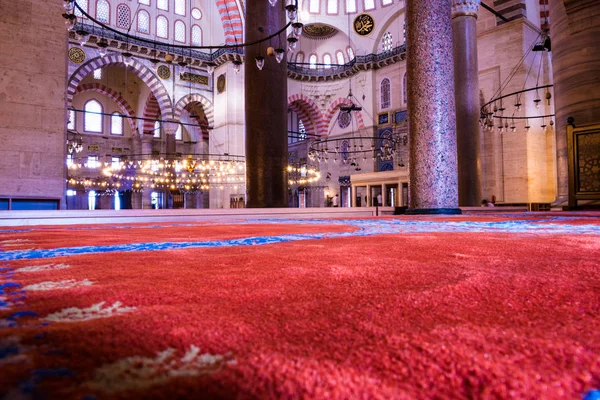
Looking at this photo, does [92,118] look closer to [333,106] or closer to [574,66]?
[333,106]

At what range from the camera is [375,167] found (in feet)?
61.4

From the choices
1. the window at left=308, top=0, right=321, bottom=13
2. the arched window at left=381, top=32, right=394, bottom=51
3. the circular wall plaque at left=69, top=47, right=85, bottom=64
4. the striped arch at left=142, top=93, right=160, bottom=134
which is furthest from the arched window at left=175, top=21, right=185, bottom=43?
the arched window at left=381, top=32, right=394, bottom=51

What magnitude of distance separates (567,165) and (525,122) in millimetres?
5947

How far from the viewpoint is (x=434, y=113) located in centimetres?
505

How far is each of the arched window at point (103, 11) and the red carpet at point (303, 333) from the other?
17890 millimetres

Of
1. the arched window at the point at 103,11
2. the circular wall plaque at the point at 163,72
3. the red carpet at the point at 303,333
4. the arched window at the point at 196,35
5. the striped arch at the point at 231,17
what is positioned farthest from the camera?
the arched window at the point at 196,35

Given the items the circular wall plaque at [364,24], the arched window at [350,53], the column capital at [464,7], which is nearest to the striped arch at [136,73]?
the arched window at [350,53]

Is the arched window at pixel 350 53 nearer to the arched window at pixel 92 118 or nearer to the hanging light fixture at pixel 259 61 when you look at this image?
the arched window at pixel 92 118

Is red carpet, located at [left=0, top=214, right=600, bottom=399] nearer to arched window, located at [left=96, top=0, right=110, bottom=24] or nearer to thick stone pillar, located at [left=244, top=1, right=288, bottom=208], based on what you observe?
thick stone pillar, located at [left=244, top=1, right=288, bottom=208]

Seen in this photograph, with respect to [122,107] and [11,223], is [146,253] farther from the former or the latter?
[122,107]

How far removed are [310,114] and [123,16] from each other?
1015 cm

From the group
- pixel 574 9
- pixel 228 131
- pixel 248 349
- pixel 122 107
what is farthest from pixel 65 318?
pixel 122 107

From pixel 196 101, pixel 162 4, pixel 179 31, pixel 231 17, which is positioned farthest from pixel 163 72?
pixel 231 17

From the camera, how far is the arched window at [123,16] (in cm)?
1594
